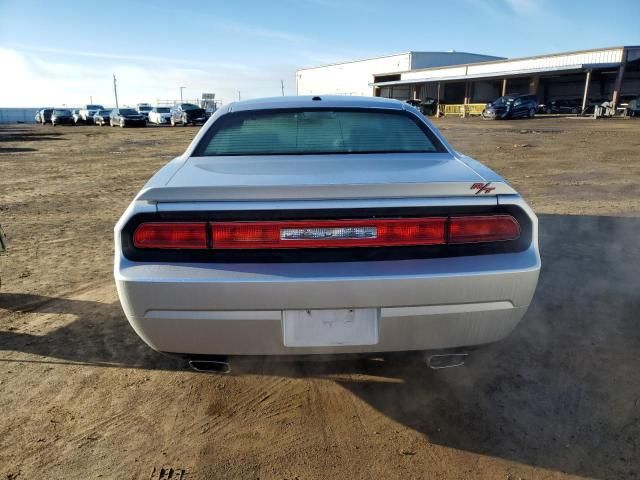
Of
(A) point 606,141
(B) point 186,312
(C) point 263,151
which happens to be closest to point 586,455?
(B) point 186,312

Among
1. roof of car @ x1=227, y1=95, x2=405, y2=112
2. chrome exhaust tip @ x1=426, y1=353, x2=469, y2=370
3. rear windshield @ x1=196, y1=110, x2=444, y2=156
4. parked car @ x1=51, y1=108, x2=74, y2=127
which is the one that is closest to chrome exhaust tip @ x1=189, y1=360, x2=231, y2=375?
chrome exhaust tip @ x1=426, y1=353, x2=469, y2=370

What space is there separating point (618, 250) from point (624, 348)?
220cm

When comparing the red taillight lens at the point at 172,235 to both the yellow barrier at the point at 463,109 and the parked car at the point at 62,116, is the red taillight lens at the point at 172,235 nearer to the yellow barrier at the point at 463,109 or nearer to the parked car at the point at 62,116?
the yellow barrier at the point at 463,109

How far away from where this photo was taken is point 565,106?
39.1 meters

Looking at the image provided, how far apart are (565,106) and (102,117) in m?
40.3

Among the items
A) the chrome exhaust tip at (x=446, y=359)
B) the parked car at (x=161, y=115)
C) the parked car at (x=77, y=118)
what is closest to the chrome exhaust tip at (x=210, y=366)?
the chrome exhaust tip at (x=446, y=359)

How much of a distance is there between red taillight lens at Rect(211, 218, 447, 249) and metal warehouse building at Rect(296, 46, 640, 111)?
30828 millimetres

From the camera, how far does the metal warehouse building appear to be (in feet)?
112

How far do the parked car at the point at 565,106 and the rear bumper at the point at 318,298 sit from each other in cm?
4075

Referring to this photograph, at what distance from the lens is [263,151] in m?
2.79

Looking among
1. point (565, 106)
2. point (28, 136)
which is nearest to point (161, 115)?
point (28, 136)

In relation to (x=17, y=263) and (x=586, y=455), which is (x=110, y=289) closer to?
→ (x=17, y=263)

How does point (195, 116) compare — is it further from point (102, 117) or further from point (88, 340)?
point (88, 340)

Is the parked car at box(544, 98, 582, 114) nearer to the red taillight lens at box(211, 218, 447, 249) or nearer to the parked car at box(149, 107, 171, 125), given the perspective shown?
the parked car at box(149, 107, 171, 125)
